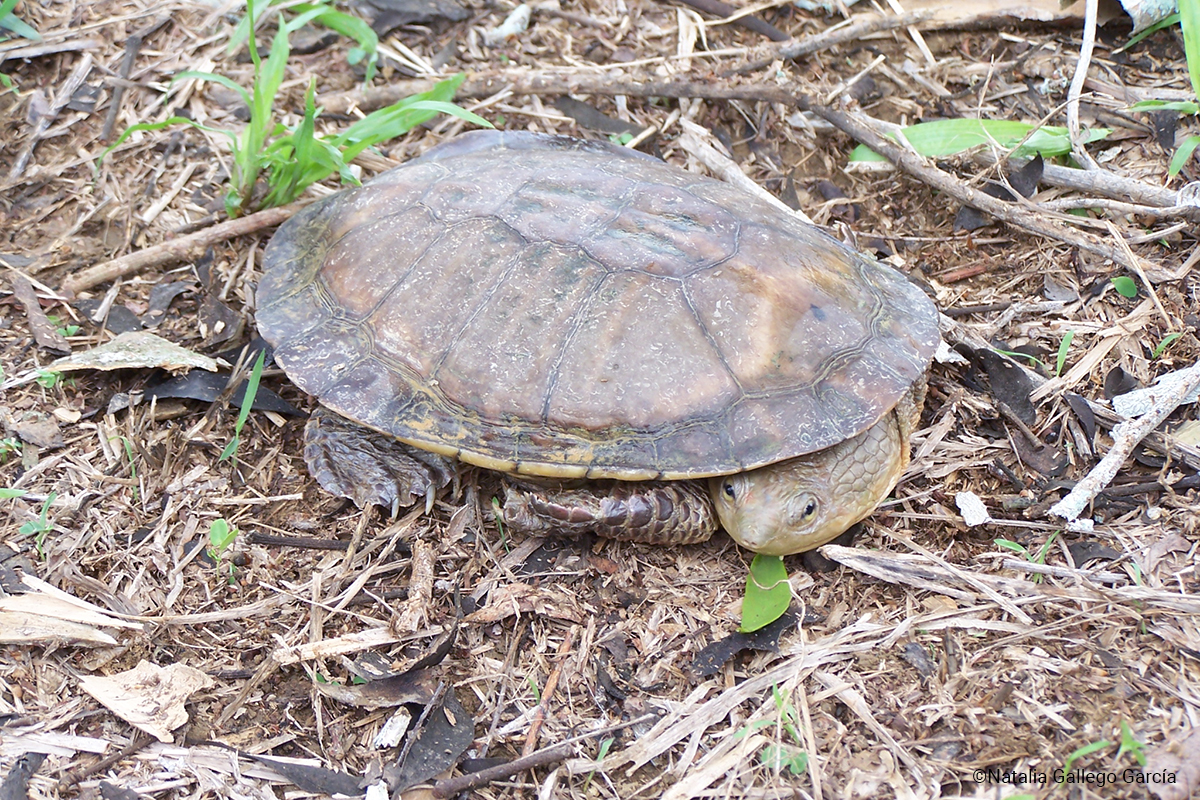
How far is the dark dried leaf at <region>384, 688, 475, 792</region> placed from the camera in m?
2.45

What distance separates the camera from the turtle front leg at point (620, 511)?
282cm

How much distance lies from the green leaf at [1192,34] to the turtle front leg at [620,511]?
8.92ft

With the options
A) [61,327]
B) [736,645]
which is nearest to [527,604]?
[736,645]

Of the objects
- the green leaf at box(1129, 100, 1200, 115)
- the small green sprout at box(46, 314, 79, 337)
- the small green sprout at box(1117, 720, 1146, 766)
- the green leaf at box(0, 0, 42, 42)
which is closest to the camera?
the small green sprout at box(1117, 720, 1146, 766)

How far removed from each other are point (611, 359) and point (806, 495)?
0.81 metres

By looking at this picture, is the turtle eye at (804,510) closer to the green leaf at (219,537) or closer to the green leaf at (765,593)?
the green leaf at (765,593)

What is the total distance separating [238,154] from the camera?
3635 mm

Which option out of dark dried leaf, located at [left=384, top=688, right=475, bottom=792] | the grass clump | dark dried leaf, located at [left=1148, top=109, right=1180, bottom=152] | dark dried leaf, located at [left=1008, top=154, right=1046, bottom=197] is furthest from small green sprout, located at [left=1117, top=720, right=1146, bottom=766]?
the grass clump

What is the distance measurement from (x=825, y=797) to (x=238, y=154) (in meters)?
3.40

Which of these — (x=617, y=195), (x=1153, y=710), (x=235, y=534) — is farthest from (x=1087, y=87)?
(x=235, y=534)

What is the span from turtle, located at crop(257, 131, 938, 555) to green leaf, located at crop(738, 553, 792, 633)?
123mm

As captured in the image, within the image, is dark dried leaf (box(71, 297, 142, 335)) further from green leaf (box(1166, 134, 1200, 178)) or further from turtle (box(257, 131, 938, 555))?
green leaf (box(1166, 134, 1200, 178))

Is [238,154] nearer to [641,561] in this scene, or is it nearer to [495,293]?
[495,293]

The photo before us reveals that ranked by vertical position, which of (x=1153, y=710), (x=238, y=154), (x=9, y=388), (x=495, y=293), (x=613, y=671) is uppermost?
(x=238, y=154)
